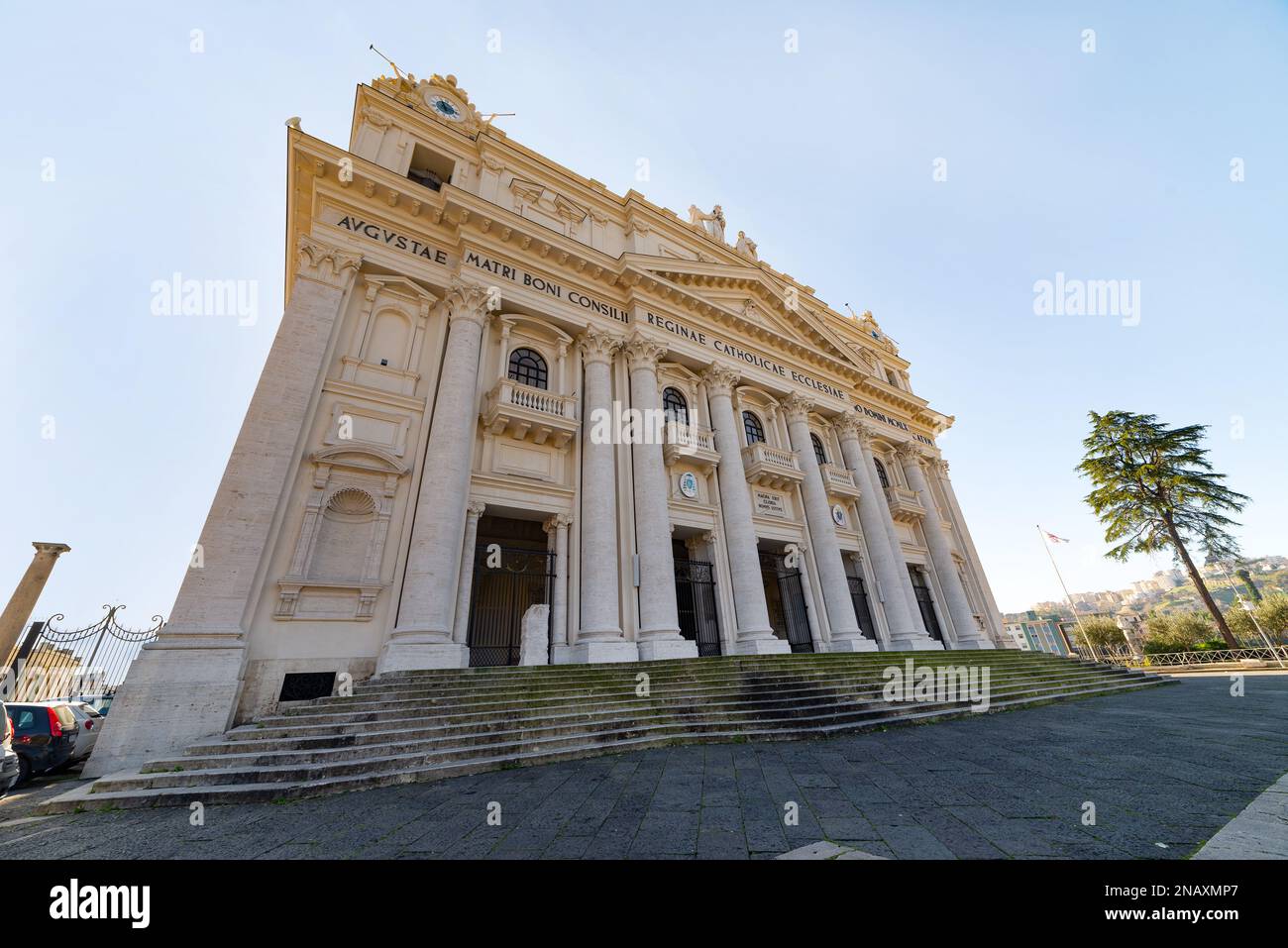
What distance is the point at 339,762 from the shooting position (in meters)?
5.36

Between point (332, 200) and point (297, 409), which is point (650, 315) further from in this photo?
point (297, 409)

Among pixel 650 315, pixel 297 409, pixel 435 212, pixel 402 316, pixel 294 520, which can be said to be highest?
pixel 435 212

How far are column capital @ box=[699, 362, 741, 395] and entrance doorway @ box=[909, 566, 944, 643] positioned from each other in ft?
39.0

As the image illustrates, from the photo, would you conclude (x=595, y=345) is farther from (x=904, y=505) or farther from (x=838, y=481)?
(x=904, y=505)

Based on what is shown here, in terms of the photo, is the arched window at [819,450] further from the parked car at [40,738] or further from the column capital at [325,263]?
the parked car at [40,738]

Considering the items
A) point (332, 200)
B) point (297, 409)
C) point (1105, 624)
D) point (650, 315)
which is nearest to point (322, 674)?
point (297, 409)

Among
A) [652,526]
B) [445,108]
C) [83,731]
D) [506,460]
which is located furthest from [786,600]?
[445,108]

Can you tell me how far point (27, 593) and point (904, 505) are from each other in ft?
88.6

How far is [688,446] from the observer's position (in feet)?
47.1

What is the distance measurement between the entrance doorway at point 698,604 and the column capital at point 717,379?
564 cm

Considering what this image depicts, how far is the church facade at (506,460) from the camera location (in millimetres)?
8648

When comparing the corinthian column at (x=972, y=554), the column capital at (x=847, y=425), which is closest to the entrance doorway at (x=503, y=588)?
the column capital at (x=847, y=425)

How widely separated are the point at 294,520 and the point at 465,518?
3.25m
